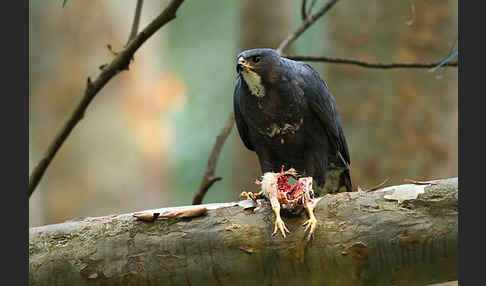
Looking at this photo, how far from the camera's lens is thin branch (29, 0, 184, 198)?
294 cm

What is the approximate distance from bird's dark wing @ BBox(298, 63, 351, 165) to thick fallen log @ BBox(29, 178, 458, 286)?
95cm

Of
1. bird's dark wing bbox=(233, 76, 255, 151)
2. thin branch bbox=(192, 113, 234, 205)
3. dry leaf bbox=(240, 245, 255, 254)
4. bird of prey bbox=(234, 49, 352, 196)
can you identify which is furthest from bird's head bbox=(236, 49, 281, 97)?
dry leaf bbox=(240, 245, 255, 254)


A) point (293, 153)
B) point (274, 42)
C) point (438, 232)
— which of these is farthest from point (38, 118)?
point (438, 232)

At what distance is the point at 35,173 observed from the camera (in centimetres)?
321

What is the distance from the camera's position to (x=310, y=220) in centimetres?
234

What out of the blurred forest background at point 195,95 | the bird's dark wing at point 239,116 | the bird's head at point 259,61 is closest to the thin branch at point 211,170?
the bird's dark wing at point 239,116

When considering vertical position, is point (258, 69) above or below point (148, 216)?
above

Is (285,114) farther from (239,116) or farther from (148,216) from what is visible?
(148,216)

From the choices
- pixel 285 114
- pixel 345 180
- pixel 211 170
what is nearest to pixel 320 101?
pixel 285 114

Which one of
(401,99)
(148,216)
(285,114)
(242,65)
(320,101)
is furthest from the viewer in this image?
(401,99)

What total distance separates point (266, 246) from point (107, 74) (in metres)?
1.52

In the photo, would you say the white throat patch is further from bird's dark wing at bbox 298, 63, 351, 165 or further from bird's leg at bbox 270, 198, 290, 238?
bird's leg at bbox 270, 198, 290, 238

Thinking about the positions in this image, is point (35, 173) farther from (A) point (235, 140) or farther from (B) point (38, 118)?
(B) point (38, 118)

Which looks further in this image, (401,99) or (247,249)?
(401,99)
